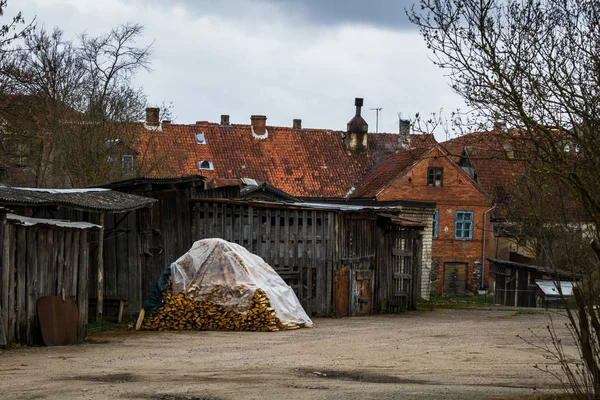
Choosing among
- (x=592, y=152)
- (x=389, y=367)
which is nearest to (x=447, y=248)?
(x=389, y=367)

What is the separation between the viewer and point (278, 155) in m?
57.3

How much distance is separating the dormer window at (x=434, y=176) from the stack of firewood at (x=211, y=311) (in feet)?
98.2

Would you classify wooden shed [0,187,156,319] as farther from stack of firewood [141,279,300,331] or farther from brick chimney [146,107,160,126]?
brick chimney [146,107,160,126]

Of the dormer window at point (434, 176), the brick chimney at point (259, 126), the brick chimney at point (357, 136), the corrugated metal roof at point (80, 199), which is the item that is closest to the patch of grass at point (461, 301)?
the dormer window at point (434, 176)

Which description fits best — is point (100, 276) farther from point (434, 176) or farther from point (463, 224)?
point (463, 224)

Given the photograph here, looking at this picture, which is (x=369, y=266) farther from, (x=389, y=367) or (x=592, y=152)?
(x=592, y=152)

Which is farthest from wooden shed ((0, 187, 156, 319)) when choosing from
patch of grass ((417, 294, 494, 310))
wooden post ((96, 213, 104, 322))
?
patch of grass ((417, 294, 494, 310))

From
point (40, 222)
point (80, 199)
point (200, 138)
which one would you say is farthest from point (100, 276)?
point (200, 138)

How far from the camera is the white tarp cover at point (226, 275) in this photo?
24984mm

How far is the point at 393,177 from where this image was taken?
2078 inches

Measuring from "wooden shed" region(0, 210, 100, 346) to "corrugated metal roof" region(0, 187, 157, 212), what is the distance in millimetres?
1141

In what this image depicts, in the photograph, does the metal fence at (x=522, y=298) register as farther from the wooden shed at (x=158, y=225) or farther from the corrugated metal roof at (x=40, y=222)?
the corrugated metal roof at (x=40, y=222)

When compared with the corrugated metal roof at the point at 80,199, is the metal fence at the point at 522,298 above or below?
below

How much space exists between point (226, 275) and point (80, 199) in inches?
154
